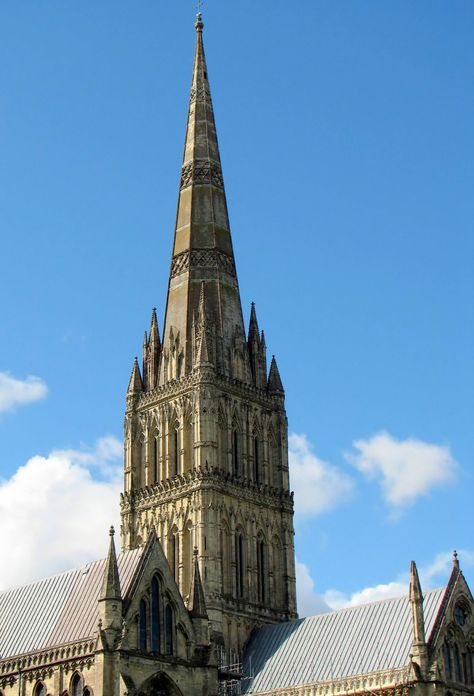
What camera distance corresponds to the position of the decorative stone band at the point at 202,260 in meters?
91.8

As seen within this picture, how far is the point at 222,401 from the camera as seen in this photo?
86562mm

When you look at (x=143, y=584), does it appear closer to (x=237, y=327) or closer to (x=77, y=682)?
(x=77, y=682)

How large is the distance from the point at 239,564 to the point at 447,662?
58.8 ft

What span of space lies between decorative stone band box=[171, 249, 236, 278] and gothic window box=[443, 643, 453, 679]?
106 feet

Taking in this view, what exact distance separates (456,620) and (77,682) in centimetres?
1942

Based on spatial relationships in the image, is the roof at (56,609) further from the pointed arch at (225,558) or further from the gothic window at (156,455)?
the gothic window at (156,455)

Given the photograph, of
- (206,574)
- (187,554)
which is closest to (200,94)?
(187,554)

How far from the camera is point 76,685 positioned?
64.0m

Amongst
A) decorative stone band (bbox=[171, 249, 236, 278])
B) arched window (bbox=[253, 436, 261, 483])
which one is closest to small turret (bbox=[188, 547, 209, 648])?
arched window (bbox=[253, 436, 261, 483])

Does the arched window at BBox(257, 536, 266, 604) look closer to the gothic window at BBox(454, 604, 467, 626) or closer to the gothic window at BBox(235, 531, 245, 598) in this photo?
the gothic window at BBox(235, 531, 245, 598)

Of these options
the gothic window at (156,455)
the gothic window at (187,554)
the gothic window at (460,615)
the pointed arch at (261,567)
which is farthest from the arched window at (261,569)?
the gothic window at (460,615)

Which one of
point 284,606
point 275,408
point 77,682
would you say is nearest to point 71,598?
point 77,682

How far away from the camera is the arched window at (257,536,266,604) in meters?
84.2

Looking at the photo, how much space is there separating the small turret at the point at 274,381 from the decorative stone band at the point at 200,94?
19535 mm
